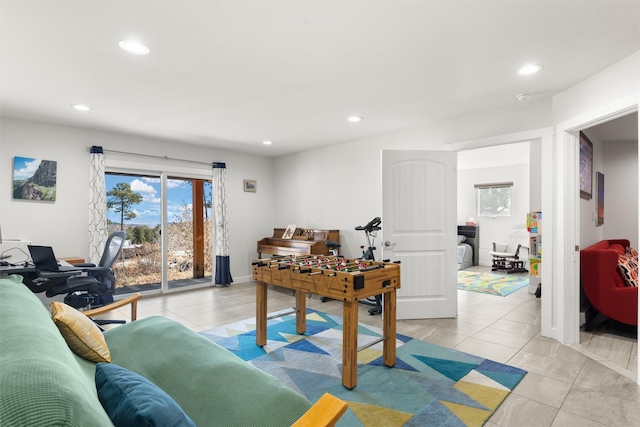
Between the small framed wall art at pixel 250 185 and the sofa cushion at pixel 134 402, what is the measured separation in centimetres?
558

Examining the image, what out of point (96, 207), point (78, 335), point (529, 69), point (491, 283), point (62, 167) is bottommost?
point (491, 283)

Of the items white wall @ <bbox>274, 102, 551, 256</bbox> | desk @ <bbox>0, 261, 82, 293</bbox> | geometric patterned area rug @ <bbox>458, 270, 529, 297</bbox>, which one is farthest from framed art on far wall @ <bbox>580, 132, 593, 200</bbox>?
desk @ <bbox>0, 261, 82, 293</bbox>

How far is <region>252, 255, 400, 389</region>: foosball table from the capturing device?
8.00 feet

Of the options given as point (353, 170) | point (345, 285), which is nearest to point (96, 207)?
point (353, 170)

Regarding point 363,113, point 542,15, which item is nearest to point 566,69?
point 542,15

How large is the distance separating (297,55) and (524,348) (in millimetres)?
3282

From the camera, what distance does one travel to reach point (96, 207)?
4.70 m

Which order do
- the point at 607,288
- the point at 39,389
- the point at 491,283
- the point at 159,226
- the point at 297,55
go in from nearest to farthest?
the point at 39,389 < the point at 297,55 < the point at 607,288 < the point at 159,226 < the point at 491,283

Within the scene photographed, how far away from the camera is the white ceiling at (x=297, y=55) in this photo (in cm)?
203

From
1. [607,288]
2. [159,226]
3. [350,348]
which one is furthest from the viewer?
[159,226]

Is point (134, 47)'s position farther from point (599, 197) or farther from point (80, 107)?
point (599, 197)

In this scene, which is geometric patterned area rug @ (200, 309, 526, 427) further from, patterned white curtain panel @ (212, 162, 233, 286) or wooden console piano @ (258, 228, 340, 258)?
patterned white curtain panel @ (212, 162, 233, 286)

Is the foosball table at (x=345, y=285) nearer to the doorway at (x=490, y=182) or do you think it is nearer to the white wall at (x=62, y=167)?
the white wall at (x=62, y=167)

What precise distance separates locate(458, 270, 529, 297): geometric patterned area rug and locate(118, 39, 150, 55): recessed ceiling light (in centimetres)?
550
